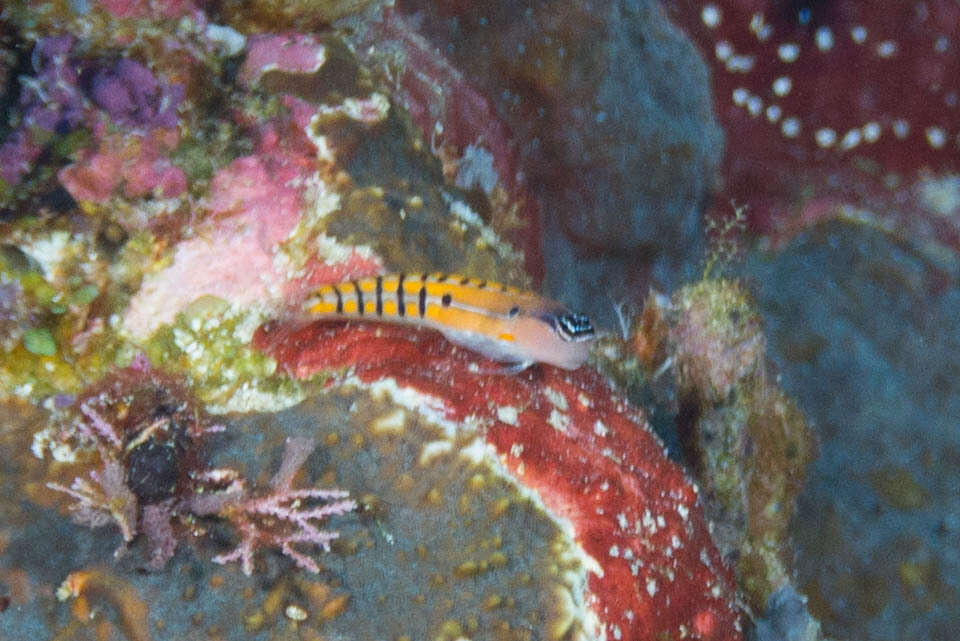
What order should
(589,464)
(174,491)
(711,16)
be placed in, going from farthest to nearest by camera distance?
(711,16) < (589,464) < (174,491)

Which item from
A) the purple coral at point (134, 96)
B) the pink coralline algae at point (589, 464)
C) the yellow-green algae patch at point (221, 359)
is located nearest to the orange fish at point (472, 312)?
the pink coralline algae at point (589, 464)

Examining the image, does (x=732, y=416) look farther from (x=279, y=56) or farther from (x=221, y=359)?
(x=279, y=56)

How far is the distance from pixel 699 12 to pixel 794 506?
122 inches

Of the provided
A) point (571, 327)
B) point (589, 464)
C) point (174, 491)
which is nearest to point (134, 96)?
point (174, 491)

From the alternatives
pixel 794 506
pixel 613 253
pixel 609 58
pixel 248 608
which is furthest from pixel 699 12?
pixel 248 608

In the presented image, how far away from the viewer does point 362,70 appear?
3639 millimetres

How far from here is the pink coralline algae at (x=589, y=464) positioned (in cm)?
256

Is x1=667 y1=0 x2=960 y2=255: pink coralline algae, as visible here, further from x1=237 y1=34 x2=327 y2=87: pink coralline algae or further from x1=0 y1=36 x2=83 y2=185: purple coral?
x1=0 y1=36 x2=83 y2=185: purple coral

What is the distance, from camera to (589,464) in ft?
9.29

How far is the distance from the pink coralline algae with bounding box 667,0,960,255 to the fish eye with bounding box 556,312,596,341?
215cm

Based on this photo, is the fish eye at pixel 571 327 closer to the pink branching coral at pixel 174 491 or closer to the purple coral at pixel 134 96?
the pink branching coral at pixel 174 491

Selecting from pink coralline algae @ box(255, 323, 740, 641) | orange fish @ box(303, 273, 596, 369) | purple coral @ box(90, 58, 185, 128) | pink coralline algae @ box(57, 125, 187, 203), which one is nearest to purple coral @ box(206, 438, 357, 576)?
pink coralline algae @ box(255, 323, 740, 641)

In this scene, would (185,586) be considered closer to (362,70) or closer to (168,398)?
(168,398)

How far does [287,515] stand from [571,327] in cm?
141
